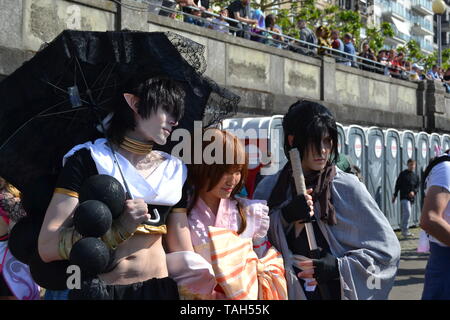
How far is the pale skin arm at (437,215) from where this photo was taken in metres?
3.88

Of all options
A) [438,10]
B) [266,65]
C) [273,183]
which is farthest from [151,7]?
[438,10]

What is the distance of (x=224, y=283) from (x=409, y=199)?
12371 millimetres

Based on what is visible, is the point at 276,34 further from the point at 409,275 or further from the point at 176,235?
the point at 176,235

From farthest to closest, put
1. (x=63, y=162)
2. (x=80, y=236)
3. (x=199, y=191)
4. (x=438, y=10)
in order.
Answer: (x=438, y=10), (x=199, y=191), (x=63, y=162), (x=80, y=236)

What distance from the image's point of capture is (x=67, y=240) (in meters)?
2.40

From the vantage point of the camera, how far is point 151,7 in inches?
434

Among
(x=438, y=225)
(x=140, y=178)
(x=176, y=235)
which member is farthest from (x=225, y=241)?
(x=438, y=225)

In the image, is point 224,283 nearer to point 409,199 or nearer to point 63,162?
point 63,162

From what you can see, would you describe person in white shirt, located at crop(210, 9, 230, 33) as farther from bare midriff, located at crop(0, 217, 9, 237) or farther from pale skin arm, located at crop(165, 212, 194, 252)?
pale skin arm, located at crop(165, 212, 194, 252)

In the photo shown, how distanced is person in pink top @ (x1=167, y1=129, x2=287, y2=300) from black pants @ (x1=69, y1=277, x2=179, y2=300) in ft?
0.26

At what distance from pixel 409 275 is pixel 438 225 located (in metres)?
5.83

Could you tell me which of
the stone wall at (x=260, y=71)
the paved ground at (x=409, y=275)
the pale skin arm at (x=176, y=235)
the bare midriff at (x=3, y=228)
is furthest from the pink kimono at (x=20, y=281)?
the paved ground at (x=409, y=275)

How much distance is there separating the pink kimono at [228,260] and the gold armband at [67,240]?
46cm

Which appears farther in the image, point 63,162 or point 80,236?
point 63,162
